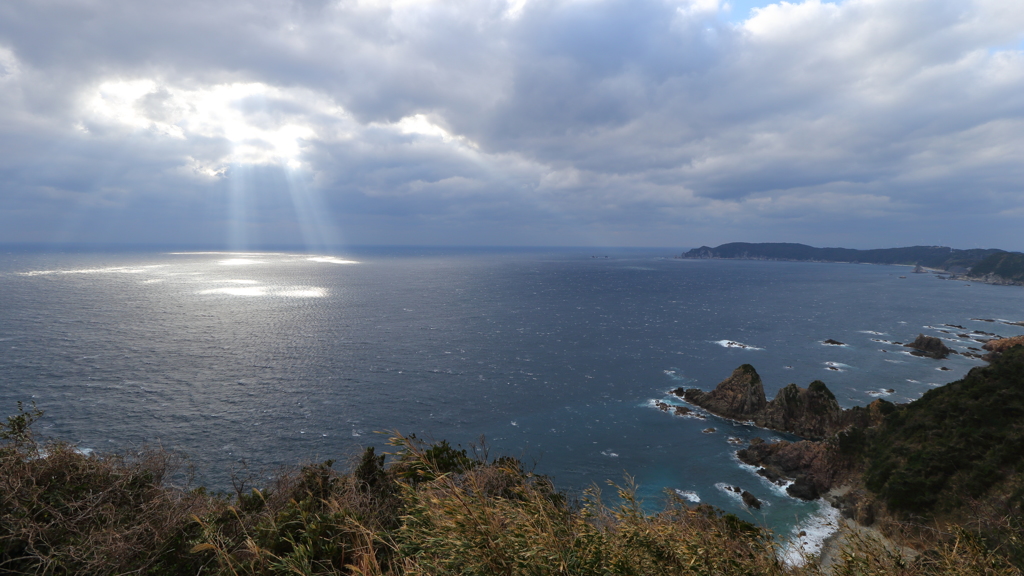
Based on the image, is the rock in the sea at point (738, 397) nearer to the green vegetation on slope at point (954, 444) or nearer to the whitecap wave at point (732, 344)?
the green vegetation on slope at point (954, 444)

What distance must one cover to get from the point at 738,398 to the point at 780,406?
4.53 metres

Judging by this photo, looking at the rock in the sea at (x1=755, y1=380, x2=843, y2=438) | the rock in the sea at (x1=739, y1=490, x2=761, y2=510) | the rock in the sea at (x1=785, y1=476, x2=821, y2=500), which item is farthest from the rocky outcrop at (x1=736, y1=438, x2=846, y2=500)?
the rock in the sea at (x1=755, y1=380, x2=843, y2=438)

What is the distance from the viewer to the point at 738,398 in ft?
177

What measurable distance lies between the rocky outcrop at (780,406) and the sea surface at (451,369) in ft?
8.90

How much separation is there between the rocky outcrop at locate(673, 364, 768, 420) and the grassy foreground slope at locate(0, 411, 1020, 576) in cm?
4916

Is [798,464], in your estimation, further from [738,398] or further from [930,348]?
[930,348]

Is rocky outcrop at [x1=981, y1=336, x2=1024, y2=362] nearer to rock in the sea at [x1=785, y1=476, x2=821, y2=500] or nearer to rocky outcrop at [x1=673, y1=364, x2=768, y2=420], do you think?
rocky outcrop at [x1=673, y1=364, x2=768, y2=420]

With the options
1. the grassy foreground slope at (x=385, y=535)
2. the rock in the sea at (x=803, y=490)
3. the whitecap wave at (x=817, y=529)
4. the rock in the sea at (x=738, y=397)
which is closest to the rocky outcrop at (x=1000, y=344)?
the rock in the sea at (x=738, y=397)

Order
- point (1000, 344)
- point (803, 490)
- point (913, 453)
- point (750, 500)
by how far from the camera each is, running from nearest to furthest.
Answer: point (913, 453) < point (750, 500) < point (803, 490) < point (1000, 344)

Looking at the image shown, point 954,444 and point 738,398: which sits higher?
point 954,444

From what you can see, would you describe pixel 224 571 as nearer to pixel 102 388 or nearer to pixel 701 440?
pixel 701 440

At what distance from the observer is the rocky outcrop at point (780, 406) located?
162 ft

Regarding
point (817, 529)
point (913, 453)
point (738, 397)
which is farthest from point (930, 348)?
point (817, 529)

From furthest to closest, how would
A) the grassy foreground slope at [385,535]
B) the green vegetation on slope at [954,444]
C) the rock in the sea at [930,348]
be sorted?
the rock in the sea at [930,348], the green vegetation on slope at [954,444], the grassy foreground slope at [385,535]
